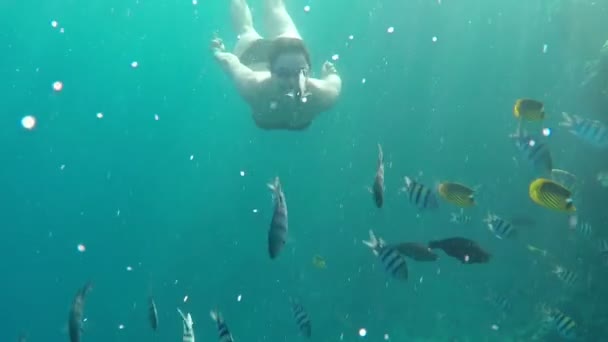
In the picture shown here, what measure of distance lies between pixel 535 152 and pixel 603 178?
1058 centimetres

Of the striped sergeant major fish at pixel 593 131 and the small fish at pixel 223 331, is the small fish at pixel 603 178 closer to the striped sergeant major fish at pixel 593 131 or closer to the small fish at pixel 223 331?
the striped sergeant major fish at pixel 593 131

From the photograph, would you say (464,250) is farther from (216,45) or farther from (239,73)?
(216,45)

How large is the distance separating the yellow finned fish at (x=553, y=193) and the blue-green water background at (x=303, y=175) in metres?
8.22

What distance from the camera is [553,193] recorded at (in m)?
4.93

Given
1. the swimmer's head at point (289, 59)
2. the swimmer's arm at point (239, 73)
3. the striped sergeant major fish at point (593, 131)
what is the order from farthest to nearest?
the swimmer's arm at point (239, 73), the swimmer's head at point (289, 59), the striped sergeant major fish at point (593, 131)

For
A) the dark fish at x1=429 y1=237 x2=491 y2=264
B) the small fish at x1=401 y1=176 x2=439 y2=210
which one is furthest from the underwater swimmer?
the dark fish at x1=429 y1=237 x2=491 y2=264

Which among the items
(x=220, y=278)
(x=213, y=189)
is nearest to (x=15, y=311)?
(x=213, y=189)

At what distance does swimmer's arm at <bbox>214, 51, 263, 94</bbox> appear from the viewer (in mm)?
9352

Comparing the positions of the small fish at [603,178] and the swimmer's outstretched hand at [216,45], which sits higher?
the swimmer's outstretched hand at [216,45]

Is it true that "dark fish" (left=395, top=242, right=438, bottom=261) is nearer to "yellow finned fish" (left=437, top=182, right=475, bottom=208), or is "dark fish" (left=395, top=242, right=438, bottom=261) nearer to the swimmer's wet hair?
"yellow finned fish" (left=437, top=182, right=475, bottom=208)

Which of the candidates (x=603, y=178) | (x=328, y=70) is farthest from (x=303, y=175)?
(x=328, y=70)

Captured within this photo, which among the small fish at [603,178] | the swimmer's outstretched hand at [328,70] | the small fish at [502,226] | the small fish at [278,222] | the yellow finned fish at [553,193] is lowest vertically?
the small fish at [603,178]

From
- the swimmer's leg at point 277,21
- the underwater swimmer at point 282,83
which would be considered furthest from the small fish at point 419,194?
the swimmer's leg at point 277,21

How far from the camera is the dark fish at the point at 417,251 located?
5.09 m
